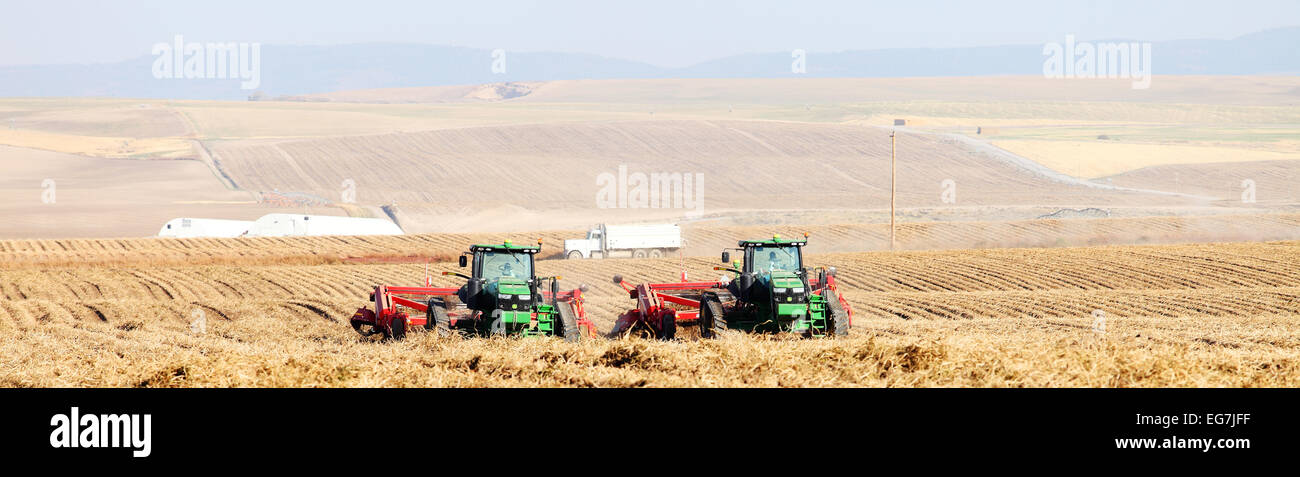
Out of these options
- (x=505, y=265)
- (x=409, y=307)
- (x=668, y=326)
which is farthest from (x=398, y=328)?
(x=668, y=326)

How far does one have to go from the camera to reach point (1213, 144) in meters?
126

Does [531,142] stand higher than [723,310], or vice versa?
[531,142]

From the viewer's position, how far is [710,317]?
18266 mm

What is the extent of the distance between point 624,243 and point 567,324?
32.6m

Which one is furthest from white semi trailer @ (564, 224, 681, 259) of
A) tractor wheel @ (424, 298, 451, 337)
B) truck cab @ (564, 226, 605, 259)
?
tractor wheel @ (424, 298, 451, 337)

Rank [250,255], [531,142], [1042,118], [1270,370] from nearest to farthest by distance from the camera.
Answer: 1. [1270,370]
2. [250,255]
3. [531,142]
4. [1042,118]

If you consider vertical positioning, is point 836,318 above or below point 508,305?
below

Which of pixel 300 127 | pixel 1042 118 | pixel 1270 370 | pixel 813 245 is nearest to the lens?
pixel 1270 370

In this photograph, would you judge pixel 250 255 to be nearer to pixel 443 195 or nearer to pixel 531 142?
pixel 443 195

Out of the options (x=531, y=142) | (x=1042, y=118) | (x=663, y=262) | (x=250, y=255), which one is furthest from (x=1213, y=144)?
(x=250, y=255)

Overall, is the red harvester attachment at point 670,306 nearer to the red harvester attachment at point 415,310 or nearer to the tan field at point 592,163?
the red harvester attachment at point 415,310

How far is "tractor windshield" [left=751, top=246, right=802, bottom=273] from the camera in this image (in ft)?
60.5

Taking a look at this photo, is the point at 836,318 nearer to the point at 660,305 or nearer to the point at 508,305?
the point at 660,305

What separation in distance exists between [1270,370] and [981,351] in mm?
2446
